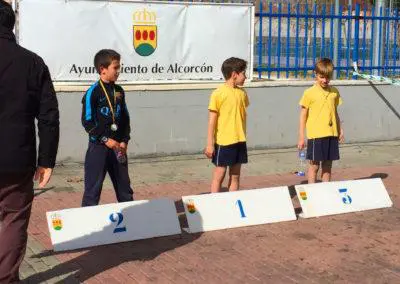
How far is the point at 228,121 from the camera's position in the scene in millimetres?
6703

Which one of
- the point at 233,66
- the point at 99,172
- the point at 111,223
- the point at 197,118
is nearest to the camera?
the point at 111,223

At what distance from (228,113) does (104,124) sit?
141 centimetres

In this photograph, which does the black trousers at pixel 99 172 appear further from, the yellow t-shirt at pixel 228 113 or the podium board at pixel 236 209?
the yellow t-shirt at pixel 228 113

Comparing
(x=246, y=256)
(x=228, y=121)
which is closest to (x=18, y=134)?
(x=246, y=256)

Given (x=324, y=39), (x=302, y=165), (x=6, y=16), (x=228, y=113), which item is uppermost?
(x=324, y=39)

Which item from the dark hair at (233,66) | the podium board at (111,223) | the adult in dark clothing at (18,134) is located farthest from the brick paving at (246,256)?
the dark hair at (233,66)

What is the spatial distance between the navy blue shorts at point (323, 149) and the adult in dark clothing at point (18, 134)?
3.77 m

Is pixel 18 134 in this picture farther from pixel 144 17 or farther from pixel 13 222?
pixel 144 17

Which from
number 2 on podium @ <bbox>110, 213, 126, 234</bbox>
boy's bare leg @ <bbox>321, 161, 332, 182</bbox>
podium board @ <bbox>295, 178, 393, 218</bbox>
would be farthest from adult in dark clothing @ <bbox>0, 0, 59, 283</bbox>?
boy's bare leg @ <bbox>321, 161, 332, 182</bbox>

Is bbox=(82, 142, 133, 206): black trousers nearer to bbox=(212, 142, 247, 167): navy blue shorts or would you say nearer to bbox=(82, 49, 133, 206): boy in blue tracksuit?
bbox=(82, 49, 133, 206): boy in blue tracksuit

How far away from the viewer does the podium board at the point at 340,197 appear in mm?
6766

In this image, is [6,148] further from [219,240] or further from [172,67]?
[172,67]

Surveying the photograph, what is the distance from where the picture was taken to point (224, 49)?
33.9ft

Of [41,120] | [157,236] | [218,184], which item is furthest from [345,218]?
[41,120]
